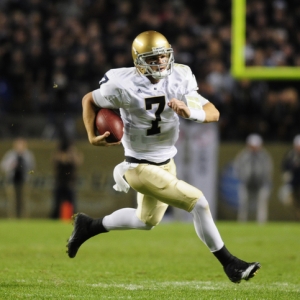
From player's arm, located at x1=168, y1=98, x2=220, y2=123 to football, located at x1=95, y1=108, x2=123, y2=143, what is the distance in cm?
37

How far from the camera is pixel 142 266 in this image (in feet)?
17.4

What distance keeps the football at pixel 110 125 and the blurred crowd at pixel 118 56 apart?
6.25m

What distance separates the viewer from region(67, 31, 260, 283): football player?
4066 millimetres

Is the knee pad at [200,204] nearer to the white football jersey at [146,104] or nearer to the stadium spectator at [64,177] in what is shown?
the white football jersey at [146,104]

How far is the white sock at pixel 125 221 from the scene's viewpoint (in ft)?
14.6

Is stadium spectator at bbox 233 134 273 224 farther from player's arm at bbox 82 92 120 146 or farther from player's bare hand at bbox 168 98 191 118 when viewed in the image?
player's bare hand at bbox 168 98 191 118

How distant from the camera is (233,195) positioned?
11500 mm

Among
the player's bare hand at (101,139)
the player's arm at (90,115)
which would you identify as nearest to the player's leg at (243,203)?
the player's arm at (90,115)

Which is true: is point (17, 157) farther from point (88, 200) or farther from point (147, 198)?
point (147, 198)

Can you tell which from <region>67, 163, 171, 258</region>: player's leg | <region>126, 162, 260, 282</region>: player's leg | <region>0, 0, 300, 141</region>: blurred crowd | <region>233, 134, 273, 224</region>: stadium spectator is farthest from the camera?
<region>0, 0, 300, 141</region>: blurred crowd

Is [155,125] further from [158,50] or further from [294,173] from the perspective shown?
[294,173]

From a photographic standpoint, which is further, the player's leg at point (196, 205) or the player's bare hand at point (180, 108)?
the player's leg at point (196, 205)

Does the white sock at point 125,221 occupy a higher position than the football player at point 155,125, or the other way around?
the football player at point 155,125

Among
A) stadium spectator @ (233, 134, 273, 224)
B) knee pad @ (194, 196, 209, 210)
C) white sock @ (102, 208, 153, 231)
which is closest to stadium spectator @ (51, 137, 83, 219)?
stadium spectator @ (233, 134, 273, 224)
